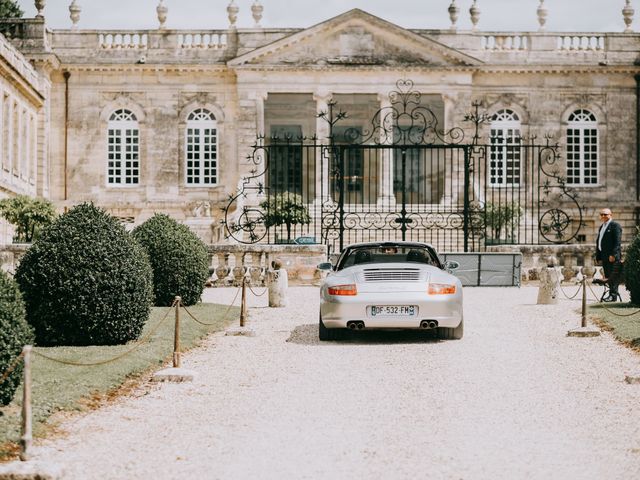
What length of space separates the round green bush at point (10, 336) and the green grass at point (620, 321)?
24.7ft

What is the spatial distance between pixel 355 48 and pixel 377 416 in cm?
3177

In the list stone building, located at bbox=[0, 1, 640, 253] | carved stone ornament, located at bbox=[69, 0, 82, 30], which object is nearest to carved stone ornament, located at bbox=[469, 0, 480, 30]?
stone building, located at bbox=[0, 1, 640, 253]

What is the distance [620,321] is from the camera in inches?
605

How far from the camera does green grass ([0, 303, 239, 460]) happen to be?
320 inches

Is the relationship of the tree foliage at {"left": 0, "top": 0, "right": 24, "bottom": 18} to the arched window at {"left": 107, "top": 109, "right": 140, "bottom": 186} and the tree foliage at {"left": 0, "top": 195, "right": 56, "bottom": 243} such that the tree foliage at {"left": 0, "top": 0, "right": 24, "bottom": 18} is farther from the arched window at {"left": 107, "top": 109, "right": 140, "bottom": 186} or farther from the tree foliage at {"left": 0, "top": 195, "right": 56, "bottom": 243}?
the tree foliage at {"left": 0, "top": 195, "right": 56, "bottom": 243}

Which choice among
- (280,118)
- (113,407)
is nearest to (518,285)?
(113,407)

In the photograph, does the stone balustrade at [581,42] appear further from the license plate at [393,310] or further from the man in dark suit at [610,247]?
the license plate at [393,310]

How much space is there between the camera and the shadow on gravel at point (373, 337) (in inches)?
537

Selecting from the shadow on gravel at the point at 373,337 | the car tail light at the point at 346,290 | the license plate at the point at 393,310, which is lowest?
the shadow on gravel at the point at 373,337

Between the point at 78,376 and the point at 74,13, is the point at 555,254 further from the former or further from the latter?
the point at 74,13

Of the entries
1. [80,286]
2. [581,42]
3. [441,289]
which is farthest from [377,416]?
[581,42]

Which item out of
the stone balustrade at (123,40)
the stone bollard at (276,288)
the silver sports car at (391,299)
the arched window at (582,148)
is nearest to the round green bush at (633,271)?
the silver sports car at (391,299)

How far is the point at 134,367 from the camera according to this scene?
11047mm

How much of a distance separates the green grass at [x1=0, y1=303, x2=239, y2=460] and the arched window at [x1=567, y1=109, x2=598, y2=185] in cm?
2890
